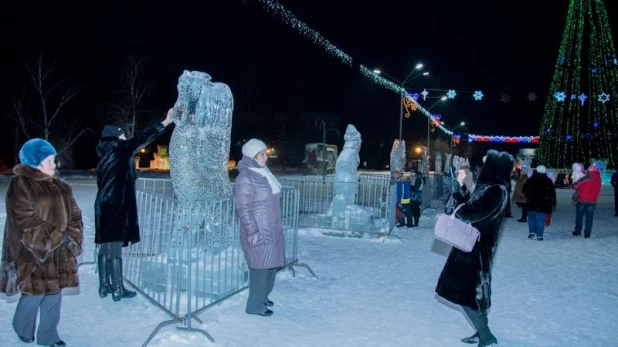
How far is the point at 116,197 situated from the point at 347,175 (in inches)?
272

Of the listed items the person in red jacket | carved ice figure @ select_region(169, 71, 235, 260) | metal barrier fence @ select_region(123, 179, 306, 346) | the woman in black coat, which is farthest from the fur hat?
the person in red jacket

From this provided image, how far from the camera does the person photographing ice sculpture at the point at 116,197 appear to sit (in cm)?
492

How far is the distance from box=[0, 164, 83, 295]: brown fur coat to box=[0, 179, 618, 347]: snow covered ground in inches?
28.2

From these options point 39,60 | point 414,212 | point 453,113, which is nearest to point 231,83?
point 39,60

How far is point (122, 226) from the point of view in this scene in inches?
197

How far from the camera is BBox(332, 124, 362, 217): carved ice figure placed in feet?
35.1

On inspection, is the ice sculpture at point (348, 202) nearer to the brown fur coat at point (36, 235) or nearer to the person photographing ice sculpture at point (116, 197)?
the person photographing ice sculpture at point (116, 197)

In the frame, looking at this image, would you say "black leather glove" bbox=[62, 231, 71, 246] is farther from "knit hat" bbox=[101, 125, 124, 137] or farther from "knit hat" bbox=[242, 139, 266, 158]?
"knit hat" bbox=[242, 139, 266, 158]

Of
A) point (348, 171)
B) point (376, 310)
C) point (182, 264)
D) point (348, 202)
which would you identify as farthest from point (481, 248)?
point (348, 171)

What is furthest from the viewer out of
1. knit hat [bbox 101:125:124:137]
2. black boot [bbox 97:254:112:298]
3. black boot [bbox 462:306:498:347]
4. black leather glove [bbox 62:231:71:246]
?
black boot [bbox 97:254:112:298]

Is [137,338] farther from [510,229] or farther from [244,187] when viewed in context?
[510,229]

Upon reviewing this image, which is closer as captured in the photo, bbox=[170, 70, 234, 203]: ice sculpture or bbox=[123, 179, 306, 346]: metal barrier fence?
bbox=[123, 179, 306, 346]: metal barrier fence

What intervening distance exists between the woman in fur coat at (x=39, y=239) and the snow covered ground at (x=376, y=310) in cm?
47

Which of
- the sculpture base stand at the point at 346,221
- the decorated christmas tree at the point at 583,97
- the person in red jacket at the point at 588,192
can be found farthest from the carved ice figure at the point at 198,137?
the decorated christmas tree at the point at 583,97
